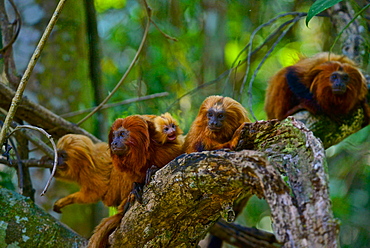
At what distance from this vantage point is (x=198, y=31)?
8117mm

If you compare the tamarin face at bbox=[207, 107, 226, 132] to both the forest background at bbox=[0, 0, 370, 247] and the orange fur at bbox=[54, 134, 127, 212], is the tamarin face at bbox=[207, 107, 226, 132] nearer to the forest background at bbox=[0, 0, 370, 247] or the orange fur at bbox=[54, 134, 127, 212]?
the forest background at bbox=[0, 0, 370, 247]

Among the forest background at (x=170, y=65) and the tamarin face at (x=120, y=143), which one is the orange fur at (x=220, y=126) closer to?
the tamarin face at (x=120, y=143)

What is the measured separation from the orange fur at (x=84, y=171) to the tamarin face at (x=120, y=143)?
101 centimetres

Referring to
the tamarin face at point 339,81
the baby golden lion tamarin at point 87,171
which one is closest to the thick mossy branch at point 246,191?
the baby golden lion tamarin at point 87,171

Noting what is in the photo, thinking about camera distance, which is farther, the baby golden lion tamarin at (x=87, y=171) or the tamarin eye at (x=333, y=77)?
the tamarin eye at (x=333, y=77)

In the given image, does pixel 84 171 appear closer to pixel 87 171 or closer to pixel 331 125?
pixel 87 171

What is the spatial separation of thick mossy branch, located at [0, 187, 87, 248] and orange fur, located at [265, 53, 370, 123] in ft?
10.2

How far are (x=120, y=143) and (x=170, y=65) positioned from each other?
415 centimetres

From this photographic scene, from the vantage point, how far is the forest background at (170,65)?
224 inches

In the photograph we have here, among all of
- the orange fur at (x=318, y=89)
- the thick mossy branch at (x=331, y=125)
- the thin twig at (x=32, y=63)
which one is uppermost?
Answer: the thin twig at (x=32, y=63)

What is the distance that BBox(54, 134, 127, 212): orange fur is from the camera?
14.7 ft

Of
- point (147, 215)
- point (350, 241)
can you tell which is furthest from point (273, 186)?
point (350, 241)

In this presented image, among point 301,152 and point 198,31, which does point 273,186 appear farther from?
point 198,31

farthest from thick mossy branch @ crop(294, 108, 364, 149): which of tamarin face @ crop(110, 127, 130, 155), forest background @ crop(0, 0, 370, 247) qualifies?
tamarin face @ crop(110, 127, 130, 155)
